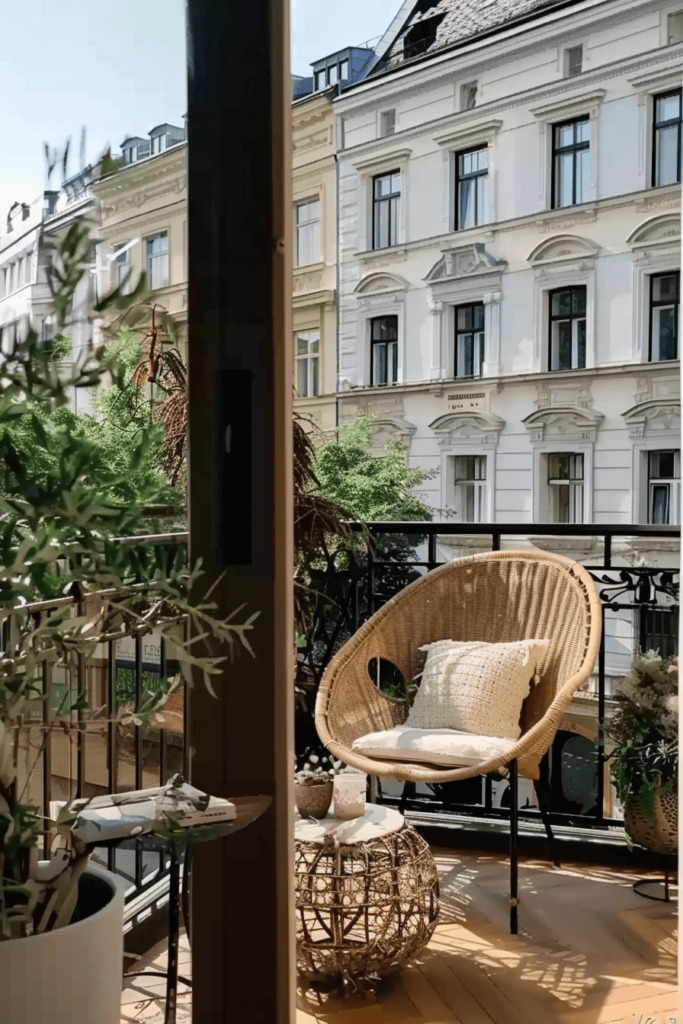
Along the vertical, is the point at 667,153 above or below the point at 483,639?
above

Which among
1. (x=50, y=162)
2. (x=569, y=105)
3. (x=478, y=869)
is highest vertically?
(x=569, y=105)

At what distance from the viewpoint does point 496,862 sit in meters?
2.73

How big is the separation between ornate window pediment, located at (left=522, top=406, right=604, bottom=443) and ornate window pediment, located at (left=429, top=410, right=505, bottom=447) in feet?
1.14

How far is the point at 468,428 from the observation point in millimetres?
10688

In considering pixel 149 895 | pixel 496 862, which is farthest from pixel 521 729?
pixel 149 895

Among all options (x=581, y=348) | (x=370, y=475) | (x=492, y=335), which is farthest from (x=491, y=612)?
(x=492, y=335)

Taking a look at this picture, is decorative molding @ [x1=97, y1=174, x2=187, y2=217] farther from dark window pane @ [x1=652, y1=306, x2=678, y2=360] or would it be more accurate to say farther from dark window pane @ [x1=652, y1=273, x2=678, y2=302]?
dark window pane @ [x1=652, y1=273, x2=678, y2=302]

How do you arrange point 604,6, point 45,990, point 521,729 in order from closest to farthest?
point 45,990 < point 521,729 < point 604,6

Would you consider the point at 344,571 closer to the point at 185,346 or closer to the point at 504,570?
the point at 504,570

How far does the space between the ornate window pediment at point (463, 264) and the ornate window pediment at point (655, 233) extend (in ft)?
4.95

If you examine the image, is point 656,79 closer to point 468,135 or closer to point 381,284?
point 468,135

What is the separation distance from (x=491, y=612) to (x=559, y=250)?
8600 mm

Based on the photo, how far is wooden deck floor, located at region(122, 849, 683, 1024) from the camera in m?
1.88

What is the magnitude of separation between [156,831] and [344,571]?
6.79ft
